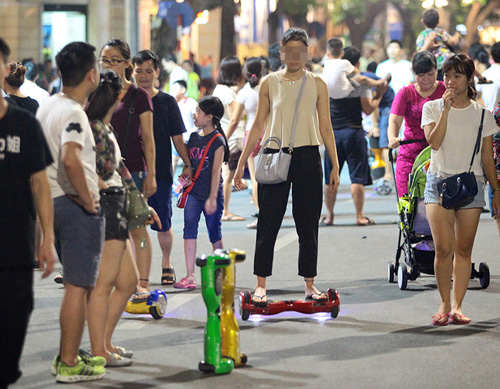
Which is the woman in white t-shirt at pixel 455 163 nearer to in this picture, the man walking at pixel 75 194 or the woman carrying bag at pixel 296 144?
the woman carrying bag at pixel 296 144

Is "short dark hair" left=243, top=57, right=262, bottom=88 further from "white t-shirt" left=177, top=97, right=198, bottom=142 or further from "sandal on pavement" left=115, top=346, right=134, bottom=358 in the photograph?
"sandal on pavement" left=115, top=346, right=134, bottom=358

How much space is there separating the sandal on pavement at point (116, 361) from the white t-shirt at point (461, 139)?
2.63m

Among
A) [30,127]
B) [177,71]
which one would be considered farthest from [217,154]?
[177,71]

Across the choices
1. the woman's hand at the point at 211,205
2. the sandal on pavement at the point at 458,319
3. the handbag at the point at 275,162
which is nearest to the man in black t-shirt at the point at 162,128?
the woman's hand at the point at 211,205

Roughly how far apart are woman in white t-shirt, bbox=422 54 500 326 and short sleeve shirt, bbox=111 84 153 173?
6.70 feet

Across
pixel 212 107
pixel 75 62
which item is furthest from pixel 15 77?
pixel 75 62

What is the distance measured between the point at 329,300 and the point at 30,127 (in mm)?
3508

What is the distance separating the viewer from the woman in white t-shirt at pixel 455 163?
7.08 meters

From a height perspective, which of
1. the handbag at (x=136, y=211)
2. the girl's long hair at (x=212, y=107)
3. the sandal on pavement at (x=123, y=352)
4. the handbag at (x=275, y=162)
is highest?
the girl's long hair at (x=212, y=107)

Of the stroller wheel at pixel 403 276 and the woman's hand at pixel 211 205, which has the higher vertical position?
the woman's hand at pixel 211 205

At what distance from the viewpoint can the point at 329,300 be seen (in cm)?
740

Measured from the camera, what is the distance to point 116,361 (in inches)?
235

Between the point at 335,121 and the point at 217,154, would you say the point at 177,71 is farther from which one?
the point at 217,154

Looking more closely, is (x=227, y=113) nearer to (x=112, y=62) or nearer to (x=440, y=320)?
(x=112, y=62)
